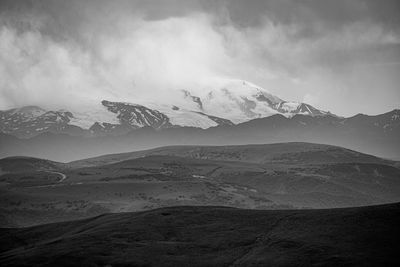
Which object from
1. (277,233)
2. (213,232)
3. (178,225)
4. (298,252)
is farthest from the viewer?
(178,225)

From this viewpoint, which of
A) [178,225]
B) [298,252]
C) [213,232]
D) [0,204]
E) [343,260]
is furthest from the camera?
[0,204]

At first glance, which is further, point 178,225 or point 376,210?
point 178,225

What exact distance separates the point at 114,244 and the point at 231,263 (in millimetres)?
21933

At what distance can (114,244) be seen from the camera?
8319 cm

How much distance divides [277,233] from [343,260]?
1844 centimetres

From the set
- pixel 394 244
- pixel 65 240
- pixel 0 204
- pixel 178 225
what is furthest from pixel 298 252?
pixel 0 204

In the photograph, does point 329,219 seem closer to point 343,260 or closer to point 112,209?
point 343,260

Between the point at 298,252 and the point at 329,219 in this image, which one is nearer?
the point at 298,252

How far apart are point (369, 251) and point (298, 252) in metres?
9.27

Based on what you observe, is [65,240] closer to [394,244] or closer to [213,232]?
[213,232]

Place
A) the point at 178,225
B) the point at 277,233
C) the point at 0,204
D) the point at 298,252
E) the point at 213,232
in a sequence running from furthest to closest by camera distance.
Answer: the point at 0,204, the point at 178,225, the point at 213,232, the point at 277,233, the point at 298,252

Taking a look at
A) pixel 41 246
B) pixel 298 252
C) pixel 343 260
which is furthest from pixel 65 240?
pixel 343 260

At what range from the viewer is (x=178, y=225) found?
9431 cm

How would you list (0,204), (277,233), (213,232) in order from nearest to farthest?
(277,233), (213,232), (0,204)
